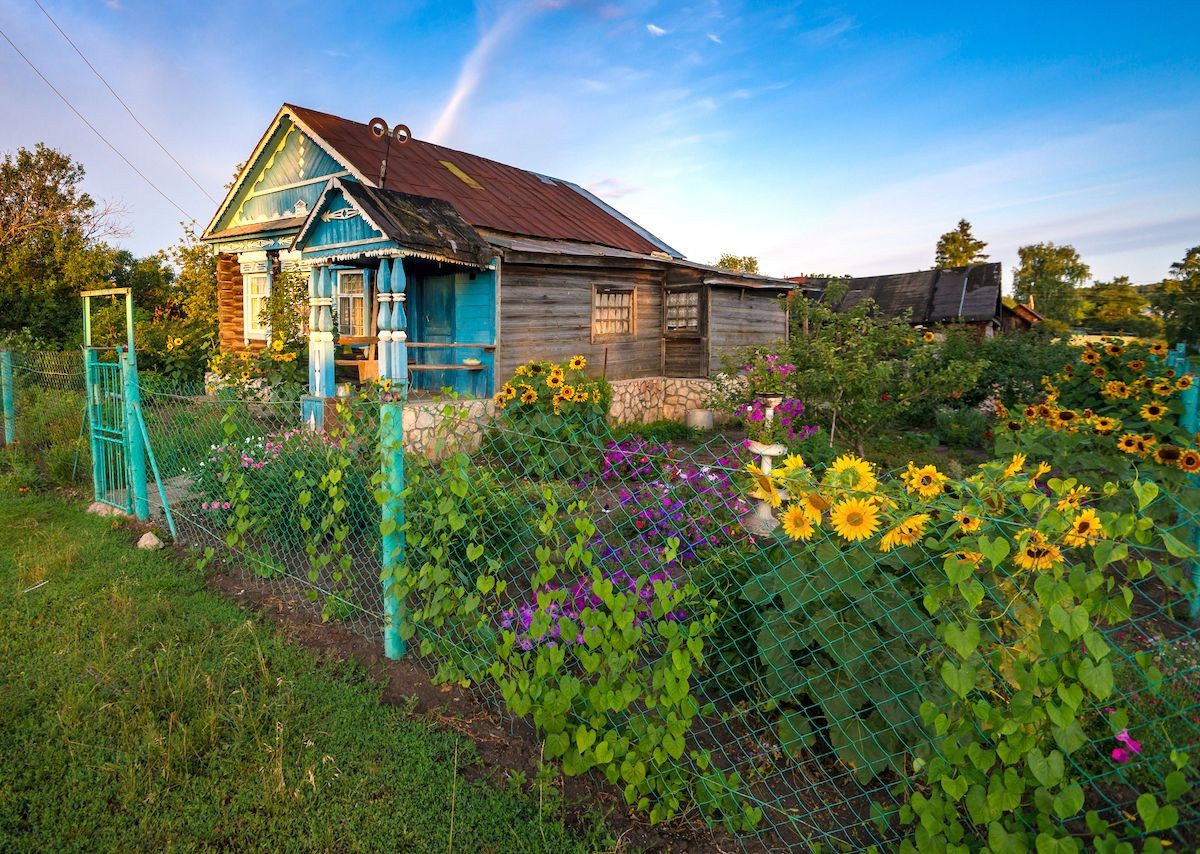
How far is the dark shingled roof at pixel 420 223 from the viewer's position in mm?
8219

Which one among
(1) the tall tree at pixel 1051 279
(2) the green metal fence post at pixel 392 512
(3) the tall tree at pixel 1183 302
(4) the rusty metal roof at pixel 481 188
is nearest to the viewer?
(2) the green metal fence post at pixel 392 512

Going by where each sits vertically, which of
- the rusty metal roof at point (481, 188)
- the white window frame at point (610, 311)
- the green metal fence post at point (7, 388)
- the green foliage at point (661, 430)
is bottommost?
the green foliage at point (661, 430)

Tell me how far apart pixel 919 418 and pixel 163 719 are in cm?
1327

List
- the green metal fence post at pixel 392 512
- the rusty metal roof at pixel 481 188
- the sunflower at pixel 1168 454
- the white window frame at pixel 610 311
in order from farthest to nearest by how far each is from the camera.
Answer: the white window frame at pixel 610 311
the rusty metal roof at pixel 481 188
the sunflower at pixel 1168 454
the green metal fence post at pixel 392 512

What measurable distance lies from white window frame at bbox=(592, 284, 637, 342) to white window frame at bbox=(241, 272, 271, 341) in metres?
6.79

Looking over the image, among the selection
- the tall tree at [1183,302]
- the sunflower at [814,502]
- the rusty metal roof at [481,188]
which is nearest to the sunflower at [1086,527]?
the sunflower at [814,502]

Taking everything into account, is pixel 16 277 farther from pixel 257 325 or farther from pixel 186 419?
pixel 186 419

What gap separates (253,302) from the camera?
1403 cm

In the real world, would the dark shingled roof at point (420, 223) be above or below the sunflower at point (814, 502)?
above

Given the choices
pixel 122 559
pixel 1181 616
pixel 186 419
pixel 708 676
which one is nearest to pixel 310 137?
pixel 186 419

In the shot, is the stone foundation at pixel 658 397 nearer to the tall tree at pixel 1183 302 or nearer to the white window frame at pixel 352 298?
the white window frame at pixel 352 298

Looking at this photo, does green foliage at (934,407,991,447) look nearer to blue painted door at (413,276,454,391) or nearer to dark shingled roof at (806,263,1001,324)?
blue painted door at (413,276,454,391)

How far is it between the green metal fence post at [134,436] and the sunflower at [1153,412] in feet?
24.9

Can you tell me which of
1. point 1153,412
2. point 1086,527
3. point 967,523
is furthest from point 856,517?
point 1153,412
